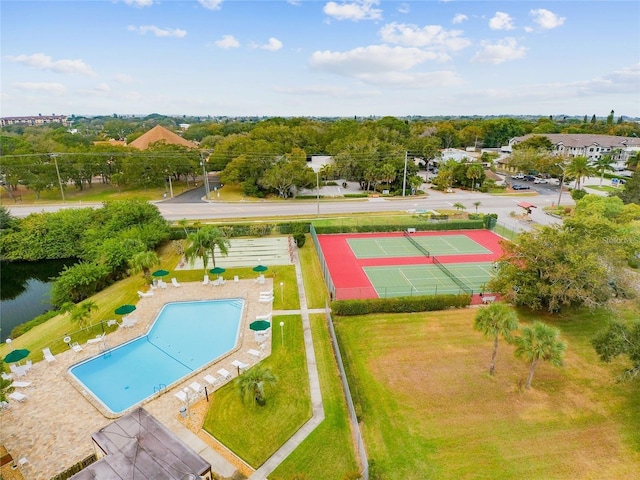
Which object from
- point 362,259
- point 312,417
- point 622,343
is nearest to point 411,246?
point 362,259

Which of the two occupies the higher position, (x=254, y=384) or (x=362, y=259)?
(x=254, y=384)

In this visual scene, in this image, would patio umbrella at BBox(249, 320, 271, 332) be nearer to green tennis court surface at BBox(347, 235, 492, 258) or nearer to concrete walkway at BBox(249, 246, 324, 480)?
concrete walkway at BBox(249, 246, 324, 480)

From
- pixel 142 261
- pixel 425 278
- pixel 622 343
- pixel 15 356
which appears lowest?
pixel 425 278

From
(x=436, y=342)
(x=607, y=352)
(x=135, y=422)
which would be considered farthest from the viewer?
(x=436, y=342)

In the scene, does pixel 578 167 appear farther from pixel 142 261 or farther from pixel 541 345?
pixel 142 261

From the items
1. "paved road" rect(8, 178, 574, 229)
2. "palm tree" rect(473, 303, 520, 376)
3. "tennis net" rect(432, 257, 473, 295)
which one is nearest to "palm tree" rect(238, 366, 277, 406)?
"palm tree" rect(473, 303, 520, 376)

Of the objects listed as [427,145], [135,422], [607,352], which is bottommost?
[135,422]

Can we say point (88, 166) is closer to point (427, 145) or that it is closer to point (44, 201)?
point (44, 201)

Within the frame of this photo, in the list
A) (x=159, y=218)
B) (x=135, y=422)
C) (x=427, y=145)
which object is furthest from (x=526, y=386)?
(x=427, y=145)
